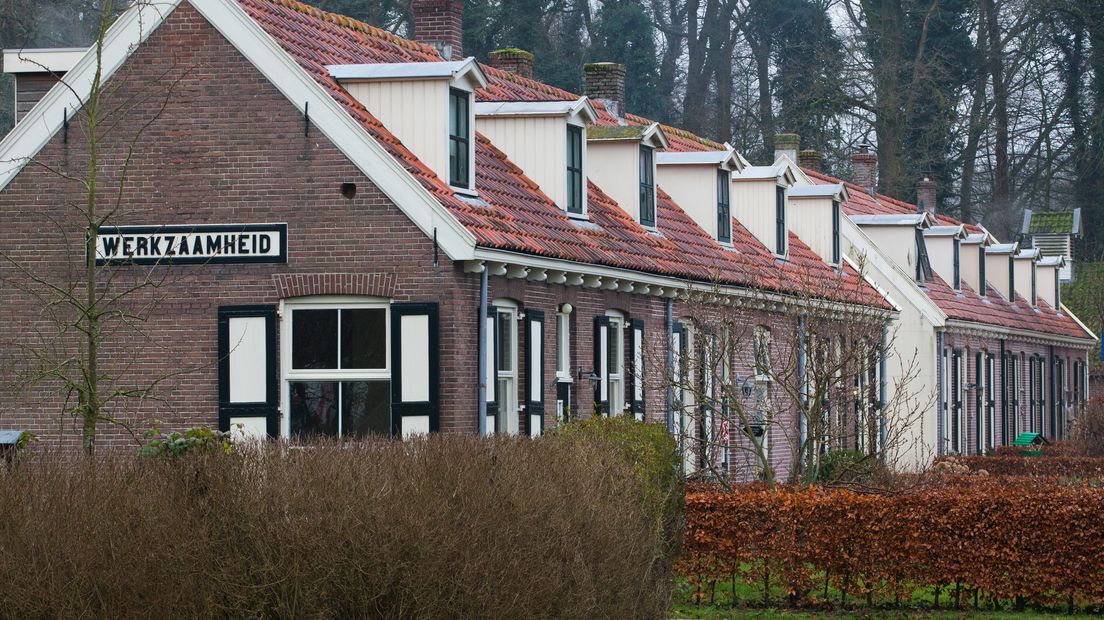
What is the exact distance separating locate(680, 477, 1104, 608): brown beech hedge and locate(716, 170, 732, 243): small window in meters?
11.8

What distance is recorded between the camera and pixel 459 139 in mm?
19906

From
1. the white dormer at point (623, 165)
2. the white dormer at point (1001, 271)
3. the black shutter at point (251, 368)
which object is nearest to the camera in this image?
the black shutter at point (251, 368)

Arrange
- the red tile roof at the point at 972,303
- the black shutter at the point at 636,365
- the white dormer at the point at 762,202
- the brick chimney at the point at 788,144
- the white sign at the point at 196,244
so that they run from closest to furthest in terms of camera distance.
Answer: the white sign at the point at 196,244 < the black shutter at the point at 636,365 < the white dormer at the point at 762,202 < the red tile roof at the point at 972,303 < the brick chimney at the point at 788,144

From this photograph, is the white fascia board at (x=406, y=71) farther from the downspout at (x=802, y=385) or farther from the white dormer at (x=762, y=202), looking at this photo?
the white dormer at (x=762, y=202)

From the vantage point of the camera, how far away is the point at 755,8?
59.6m

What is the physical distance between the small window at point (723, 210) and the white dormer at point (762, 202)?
6.69 feet

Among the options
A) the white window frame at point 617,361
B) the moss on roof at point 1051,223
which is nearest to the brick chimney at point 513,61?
the white window frame at point 617,361

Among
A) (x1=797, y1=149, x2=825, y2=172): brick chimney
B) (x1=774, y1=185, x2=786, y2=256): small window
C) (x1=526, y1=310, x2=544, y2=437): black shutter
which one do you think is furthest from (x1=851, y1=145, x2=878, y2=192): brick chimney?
(x1=526, y1=310, x2=544, y2=437): black shutter

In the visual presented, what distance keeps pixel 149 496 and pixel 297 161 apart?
33.6 ft

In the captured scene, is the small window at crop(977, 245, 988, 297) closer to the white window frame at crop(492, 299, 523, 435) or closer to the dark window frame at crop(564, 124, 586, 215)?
the dark window frame at crop(564, 124, 586, 215)

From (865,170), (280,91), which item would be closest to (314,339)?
(280,91)

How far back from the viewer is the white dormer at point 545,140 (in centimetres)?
2262

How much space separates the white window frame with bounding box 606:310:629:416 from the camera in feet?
76.1

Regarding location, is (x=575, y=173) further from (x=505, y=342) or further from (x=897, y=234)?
(x=897, y=234)
